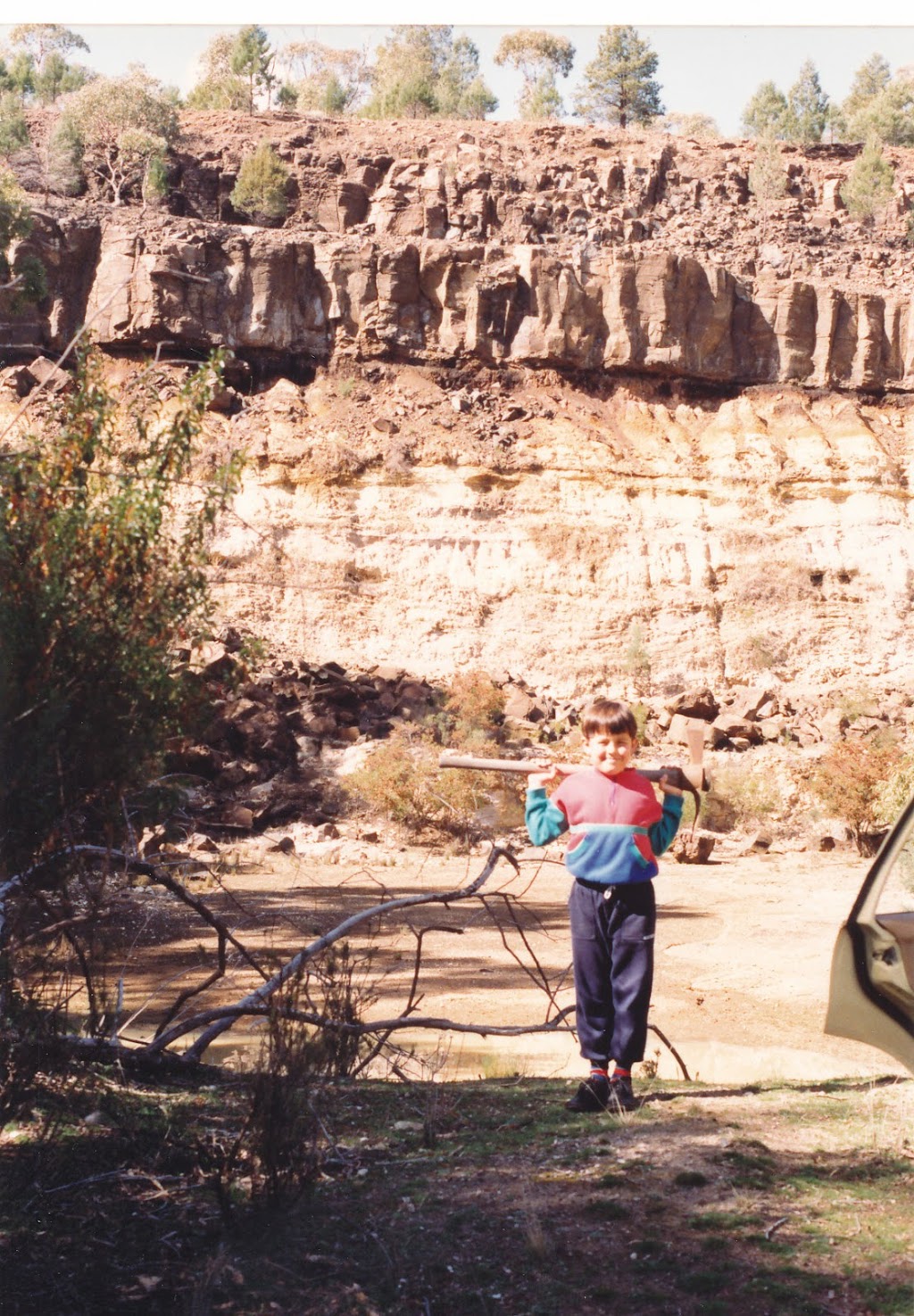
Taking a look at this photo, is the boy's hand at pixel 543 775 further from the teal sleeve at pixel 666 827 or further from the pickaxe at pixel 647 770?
the teal sleeve at pixel 666 827

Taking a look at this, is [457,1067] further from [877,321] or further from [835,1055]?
[877,321]

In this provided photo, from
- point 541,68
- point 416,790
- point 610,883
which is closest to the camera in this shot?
point 610,883

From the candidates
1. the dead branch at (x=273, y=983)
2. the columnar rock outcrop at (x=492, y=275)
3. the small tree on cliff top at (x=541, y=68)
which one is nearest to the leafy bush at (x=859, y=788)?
the small tree on cliff top at (x=541, y=68)

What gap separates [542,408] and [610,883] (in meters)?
27.7

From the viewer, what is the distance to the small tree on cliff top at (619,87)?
2848cm

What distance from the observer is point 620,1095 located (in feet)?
15.6

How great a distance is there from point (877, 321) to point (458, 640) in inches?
532

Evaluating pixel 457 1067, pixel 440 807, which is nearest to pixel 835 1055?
pixel 457 1067

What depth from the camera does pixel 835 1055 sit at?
773 centimetres

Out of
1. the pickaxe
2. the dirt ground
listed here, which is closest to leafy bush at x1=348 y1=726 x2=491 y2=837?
the dirt ground

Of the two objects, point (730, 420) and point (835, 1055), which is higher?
point (730, 420)

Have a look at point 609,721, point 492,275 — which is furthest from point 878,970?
point 492,275

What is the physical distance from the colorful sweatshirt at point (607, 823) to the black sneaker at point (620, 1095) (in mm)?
701

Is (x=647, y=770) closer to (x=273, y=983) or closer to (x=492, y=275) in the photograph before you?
(x=273, y=983)
